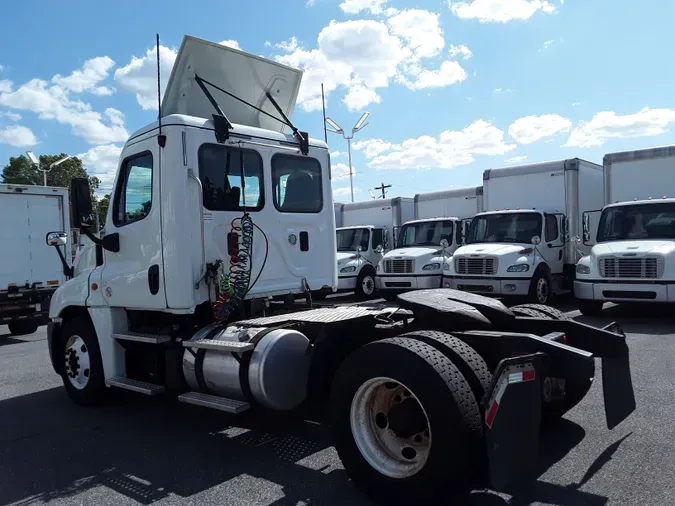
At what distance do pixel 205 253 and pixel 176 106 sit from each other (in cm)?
167

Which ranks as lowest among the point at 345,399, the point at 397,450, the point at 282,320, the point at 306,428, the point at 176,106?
the point at 306,428

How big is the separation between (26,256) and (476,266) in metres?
10.3

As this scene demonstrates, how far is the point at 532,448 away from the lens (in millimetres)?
3229

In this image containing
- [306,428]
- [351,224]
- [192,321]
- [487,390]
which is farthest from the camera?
[351,224]

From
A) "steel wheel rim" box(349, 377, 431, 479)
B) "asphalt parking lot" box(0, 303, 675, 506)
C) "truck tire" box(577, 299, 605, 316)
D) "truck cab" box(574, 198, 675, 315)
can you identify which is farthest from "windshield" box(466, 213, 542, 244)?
"steel wheel rim" box(349, 377, 431, 479)

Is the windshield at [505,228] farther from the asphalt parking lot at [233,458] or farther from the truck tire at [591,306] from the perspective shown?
the asphalt parking lot at [233,458]

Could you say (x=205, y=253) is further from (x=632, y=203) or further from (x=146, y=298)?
(x=632, y=203)

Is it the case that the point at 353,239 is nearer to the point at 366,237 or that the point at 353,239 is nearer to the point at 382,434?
the point at 366,237

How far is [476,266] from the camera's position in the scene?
42.1 ft

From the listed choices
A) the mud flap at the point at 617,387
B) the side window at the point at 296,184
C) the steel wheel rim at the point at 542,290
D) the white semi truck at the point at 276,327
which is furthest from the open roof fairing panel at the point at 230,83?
the steel wheel rim at the point at 542,290

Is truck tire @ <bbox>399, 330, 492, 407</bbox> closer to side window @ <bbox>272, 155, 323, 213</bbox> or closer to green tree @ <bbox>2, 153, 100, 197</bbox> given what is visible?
side window @ <bbox>272, 155, 323, 213</bbox>

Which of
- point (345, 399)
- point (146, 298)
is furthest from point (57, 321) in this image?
point (345, 399)

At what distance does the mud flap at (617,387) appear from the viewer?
3943 millimetres

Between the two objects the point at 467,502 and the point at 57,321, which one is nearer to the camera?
the point at 467,502
